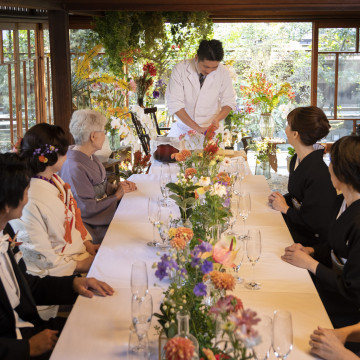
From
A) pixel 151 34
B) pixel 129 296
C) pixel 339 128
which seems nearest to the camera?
pixel 129 296

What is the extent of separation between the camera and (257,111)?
842cm

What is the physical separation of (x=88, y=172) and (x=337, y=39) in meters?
5.60

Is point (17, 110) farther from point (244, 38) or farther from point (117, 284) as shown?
point (244, 38)

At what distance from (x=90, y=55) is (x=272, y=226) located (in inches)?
174

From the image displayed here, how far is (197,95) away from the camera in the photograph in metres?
5.51

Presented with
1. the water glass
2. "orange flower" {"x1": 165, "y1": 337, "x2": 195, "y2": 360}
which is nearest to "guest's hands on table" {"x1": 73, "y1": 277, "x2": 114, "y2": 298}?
the water glass

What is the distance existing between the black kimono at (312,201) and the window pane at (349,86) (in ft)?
16.9

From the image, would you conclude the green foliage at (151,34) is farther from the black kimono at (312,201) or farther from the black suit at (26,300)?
the black suit at (26,300)

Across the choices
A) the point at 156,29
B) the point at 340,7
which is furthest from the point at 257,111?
the point at 340,7

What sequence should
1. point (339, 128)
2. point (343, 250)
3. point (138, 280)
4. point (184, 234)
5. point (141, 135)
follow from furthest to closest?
point (339, 128)
point (141, 135)
point (343, 250)
point (184, 234)
point (138, 280)

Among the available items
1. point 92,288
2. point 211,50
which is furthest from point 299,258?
point 211,50

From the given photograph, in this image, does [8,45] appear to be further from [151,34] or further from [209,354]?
[209,354]

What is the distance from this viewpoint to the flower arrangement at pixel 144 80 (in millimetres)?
7000

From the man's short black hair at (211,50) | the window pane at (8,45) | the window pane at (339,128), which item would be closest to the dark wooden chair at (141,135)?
the man's short black hair at (211,50)
